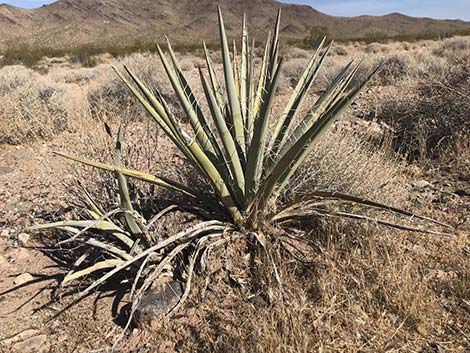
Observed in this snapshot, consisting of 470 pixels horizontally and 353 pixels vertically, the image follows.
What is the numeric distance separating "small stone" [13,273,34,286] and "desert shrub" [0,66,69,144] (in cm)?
247

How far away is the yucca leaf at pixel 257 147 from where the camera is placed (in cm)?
191

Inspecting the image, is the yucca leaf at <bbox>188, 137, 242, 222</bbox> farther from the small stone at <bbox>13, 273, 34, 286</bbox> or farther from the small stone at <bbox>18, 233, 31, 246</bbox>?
the small stone at <bbox>18, 233, 31, 246</bbox>

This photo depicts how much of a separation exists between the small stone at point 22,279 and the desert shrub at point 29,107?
2.47 m

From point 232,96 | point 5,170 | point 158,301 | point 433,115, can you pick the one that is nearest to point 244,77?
point 232,96

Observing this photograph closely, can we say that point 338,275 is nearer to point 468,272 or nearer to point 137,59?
point 468,272

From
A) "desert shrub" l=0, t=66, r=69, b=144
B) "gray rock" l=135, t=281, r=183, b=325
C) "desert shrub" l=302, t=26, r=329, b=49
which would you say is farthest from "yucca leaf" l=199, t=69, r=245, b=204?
"desert shrub" l=302, t=26, r=329, b=49

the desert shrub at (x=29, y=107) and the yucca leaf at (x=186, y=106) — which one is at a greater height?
the yucca leaf at (x=186, y=106)

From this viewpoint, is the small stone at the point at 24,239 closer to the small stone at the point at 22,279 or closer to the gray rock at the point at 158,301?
the small stone at the point at 22,279

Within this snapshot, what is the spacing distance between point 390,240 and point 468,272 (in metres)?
0.44

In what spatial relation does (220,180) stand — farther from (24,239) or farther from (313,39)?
(313,39)

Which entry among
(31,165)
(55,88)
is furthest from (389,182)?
(55,88)

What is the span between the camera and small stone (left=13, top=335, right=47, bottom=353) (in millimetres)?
2014

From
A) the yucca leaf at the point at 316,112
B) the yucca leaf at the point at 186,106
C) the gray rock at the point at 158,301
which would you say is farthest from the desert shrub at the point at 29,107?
the yucca leaf at the point at 316,112

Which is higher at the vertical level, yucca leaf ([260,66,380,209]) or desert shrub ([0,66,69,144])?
yucca leaf ([260,66,380,209])
